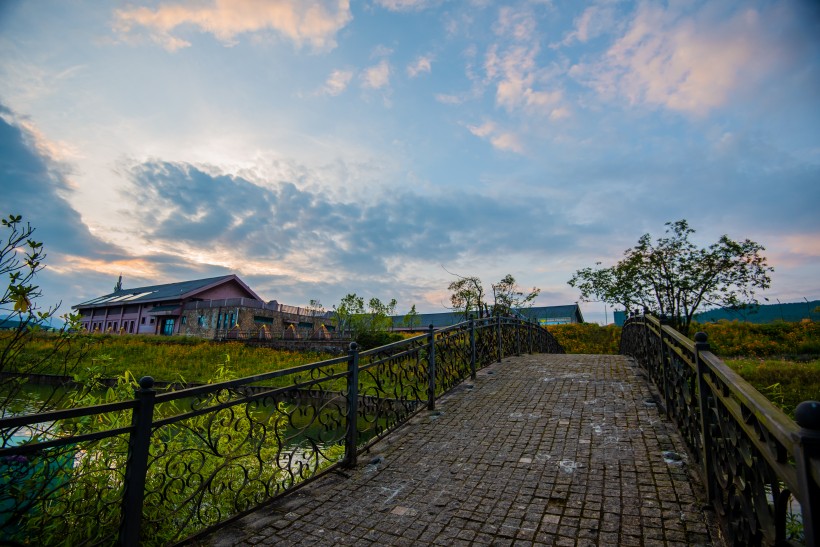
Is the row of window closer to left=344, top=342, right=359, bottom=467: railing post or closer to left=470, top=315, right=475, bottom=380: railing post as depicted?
left=470, top=315, right=475, bottom=380: railing post

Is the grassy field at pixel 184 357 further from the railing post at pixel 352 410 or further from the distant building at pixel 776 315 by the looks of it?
the distant building at pixel 776 315

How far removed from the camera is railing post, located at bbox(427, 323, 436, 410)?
6656mm

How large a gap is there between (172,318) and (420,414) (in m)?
38.0

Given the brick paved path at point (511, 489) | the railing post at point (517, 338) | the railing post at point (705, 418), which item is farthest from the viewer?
the railing post at point (517, 338)

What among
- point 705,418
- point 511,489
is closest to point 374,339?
point 511,489

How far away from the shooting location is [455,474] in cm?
411

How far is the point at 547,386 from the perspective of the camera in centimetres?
754

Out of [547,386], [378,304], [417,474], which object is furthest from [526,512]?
[378,304]

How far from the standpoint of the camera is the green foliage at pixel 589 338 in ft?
80.4

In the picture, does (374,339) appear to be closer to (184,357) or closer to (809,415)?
(184,357)

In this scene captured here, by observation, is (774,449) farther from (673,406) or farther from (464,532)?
(673,406)

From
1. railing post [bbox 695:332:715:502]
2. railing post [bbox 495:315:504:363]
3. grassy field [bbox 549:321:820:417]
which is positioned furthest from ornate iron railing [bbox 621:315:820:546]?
grassy field [bbox 549:321:820:417]

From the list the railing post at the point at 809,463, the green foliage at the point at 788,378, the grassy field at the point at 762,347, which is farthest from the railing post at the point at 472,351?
the grassy field at the point at 762,347

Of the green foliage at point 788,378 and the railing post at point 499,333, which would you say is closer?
the railing post at point 499,333
